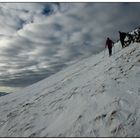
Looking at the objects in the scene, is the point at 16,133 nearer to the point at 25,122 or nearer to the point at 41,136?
the point at 25,122

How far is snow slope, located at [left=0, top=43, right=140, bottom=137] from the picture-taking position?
13.0 meters

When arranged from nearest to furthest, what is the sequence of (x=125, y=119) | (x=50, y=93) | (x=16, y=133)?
1. (x=125, y=119)
2. (x=16, y=133)
3. (x=50, y=93)

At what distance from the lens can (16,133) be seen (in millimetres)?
14820

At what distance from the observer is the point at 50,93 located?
21031mm

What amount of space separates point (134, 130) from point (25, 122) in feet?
25.1

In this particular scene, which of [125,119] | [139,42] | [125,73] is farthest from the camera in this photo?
[139,42]

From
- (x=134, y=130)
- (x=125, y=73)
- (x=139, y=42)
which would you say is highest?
(x=139, y=42)

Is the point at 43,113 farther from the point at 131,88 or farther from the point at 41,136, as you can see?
the point at 131,88

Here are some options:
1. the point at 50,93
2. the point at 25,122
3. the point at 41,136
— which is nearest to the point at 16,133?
the point at 25,122

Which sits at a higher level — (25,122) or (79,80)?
(79,80)

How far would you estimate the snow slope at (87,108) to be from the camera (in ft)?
Result: 42.7

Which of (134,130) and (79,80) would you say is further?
(79,80)

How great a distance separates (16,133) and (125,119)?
7.01m

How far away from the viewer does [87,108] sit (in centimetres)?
1528
